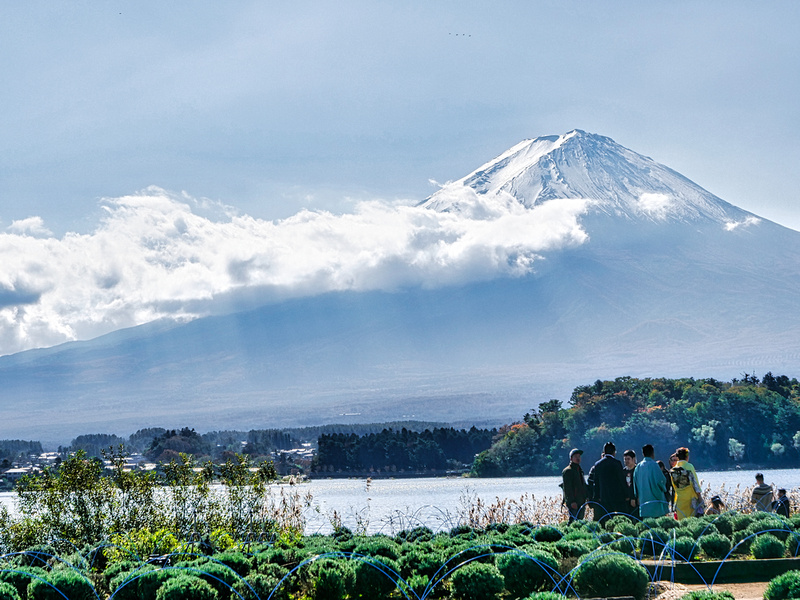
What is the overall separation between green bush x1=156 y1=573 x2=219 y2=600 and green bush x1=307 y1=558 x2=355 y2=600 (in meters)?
1.17

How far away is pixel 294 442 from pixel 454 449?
80.5 metres

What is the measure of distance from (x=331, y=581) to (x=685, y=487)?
6305 millimetres

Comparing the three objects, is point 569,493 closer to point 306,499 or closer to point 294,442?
point 306,499

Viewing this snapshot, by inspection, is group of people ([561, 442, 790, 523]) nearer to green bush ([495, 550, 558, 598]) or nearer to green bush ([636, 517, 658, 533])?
green bush ([636, 517, 658, 533])

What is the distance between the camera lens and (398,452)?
88.8 m

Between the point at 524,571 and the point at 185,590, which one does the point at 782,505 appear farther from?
the point at 185,590

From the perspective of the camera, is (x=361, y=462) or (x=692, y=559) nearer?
(x=692, y=559)

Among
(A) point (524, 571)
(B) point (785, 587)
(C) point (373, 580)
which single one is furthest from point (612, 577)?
(C) point (373, 580)

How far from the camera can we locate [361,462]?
293 ft

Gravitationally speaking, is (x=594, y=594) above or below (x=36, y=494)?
below

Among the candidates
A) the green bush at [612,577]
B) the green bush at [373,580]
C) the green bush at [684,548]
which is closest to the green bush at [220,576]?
the green bush at [373,580]

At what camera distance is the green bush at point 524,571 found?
35.3 feet

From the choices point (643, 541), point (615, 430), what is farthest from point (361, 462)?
point (643, 541)

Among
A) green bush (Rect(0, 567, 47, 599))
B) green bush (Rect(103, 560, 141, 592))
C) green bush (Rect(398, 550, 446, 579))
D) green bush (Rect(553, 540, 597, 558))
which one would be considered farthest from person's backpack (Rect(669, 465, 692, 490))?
green bush (Rect(0, 567, 47, 599))
